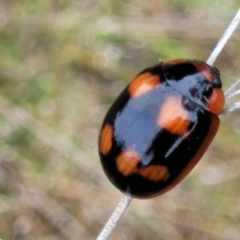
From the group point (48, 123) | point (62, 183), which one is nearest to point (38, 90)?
point (48, 123)

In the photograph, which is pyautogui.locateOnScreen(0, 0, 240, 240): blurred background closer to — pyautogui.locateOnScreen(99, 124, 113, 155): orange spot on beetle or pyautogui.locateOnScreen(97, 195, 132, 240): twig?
pyautogui.locateOnScreen(99, 124, 113, 155): orange spot on beetle

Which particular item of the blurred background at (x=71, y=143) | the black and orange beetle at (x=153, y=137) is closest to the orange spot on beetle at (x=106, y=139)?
the black and orange beetle at (x=153, y=137)

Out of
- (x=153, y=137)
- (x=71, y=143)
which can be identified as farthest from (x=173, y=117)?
(x=71, y=143)

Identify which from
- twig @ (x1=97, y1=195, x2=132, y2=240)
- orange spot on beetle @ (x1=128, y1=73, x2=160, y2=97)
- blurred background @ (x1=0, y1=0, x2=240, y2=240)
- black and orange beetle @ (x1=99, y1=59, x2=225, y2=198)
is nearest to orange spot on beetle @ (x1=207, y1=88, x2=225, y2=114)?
black and orange beetle @ (x1=99, y1=59, x2=225, y2=198)

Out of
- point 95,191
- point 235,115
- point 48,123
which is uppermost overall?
point 235,115

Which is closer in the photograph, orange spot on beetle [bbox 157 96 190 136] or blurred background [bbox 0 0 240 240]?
orange spot on beetle [bbox 157 96 190 136]

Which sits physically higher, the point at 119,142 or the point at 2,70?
the point at 119,142

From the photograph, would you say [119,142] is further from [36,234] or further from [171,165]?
[36,234]

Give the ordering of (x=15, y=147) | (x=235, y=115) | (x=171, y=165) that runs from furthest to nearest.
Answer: (x=235, y=115)
(x=15, y=147)
(x=171, y=165)

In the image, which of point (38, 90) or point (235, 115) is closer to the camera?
point (38, 90)
